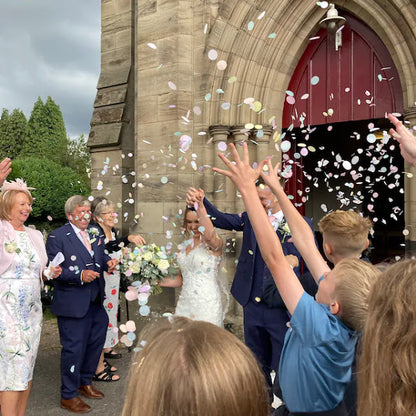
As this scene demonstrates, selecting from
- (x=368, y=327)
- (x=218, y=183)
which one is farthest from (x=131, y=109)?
(x=368, y=327)

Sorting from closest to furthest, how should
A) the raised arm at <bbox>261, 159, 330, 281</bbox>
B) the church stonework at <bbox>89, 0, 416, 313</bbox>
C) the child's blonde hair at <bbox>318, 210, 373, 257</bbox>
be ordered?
the raised arm at <bbox>261, 159, 330, 281</bbox> → the child's blonde hair at <bbox>318, 210, 373, 257</bbox> → the church stonework at <bbox>89, 0, 416, 313</bbox>

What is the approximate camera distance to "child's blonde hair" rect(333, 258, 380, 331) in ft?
5.01

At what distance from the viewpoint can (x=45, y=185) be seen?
1923 cm

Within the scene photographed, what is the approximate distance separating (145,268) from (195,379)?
319 cm

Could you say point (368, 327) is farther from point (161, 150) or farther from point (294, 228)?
point (161, 150)

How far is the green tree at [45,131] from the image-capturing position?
42.2 metres

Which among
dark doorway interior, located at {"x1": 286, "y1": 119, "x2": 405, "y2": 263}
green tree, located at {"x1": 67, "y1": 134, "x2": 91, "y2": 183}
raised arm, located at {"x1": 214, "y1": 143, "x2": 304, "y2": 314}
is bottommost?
raised arm, located at {"x1": 214, "y1": 143, "x2": 304, "y2": 314}

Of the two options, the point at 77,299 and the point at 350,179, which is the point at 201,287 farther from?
the point at 350,179

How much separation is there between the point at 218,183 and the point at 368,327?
16.6ft

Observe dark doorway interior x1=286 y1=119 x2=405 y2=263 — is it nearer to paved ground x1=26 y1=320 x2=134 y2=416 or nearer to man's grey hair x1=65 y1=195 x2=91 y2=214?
paved ground x1=26 y1=320 x2=134 y2=416

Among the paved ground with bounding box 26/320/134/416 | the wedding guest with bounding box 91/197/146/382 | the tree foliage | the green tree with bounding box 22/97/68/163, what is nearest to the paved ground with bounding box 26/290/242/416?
the paved ground with bounding box 26/320/134/416

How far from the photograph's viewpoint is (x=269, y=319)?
131 inches

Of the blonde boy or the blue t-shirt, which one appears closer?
the blue t-shirt

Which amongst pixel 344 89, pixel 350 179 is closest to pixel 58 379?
pixel 344 89
